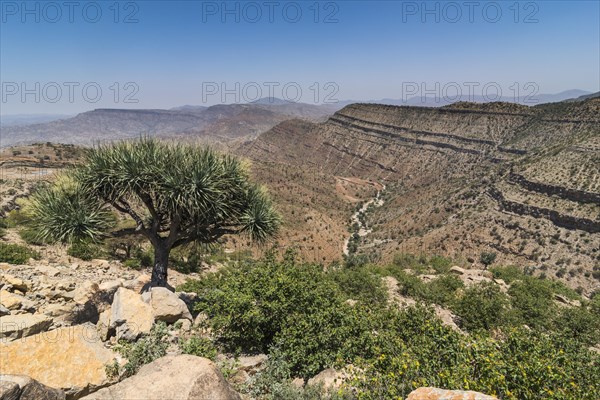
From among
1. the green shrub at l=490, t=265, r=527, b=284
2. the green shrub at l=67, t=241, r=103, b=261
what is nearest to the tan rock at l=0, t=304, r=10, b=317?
the green shrub at l=67, t=241, r=103, b=261

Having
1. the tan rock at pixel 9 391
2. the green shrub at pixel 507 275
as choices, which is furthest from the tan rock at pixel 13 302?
the green shrub at pixel 507 275

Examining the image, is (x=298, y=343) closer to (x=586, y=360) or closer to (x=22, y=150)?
(x=586, y=360)

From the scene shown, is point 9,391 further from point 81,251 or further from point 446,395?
point 81,251

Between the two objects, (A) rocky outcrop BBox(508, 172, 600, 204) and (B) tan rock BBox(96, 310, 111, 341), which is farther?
(A) rocky outcrop BBox(508, 172, 600, 204)

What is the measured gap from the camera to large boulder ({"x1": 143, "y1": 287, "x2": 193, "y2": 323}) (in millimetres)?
9320

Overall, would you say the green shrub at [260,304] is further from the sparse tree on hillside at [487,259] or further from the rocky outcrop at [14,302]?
the sparse tree on hillside at [487,259]

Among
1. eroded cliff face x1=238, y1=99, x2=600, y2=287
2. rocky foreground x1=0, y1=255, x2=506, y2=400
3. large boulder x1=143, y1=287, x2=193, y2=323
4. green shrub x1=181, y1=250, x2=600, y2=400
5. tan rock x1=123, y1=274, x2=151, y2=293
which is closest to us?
rocky foreground x1=0, y1=255, x2=506, y2=400

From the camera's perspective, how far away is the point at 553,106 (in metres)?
86.1

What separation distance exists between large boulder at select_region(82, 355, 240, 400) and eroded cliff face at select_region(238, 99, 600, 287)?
4181 centimetres

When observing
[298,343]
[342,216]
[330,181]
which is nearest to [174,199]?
[298,343]

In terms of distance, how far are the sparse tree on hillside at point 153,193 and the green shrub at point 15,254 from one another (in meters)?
3.60

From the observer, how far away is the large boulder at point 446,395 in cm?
412

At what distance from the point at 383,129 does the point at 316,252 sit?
9069 centimetres

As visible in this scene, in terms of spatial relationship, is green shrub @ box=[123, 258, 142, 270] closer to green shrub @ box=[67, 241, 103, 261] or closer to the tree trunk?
green shrub @ box=[67, 241, 103, 261]
